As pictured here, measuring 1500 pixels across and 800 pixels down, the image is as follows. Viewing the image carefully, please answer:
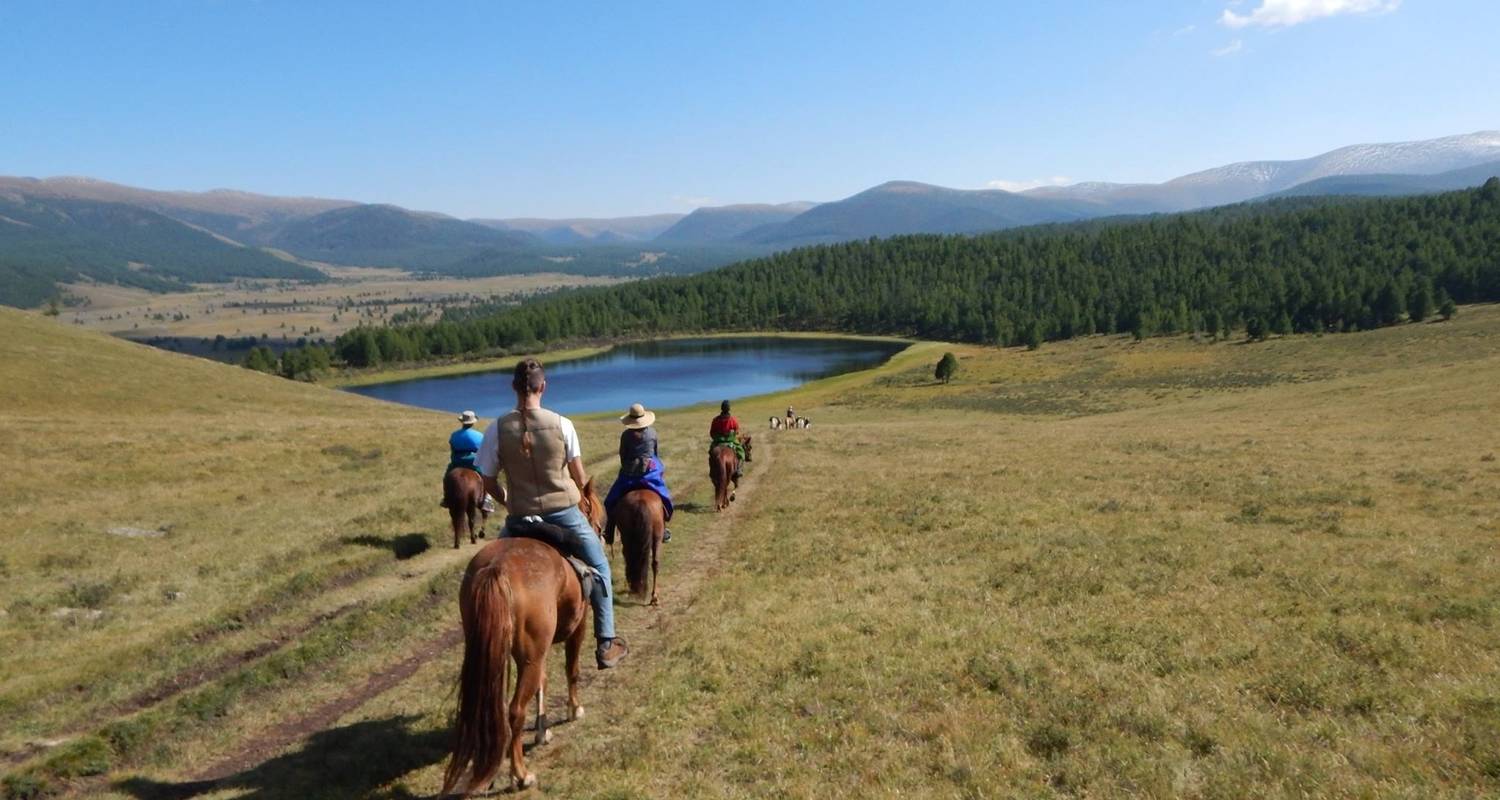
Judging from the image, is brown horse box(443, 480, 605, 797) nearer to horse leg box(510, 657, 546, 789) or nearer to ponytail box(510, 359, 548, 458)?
horse leg box(510, 657, 546, 789)

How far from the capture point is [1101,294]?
184 m

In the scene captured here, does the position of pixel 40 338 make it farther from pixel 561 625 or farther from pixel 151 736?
pixel 561 625

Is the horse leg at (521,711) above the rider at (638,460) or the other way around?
the other way around

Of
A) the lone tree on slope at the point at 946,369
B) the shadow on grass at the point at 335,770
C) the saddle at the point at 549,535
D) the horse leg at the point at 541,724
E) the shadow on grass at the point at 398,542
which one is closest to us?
the shadow on grass at the point at 335,770

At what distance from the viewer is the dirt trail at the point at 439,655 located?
9.50 meters

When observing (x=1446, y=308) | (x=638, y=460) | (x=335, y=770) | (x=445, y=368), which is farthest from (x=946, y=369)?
(x=445, y=368)

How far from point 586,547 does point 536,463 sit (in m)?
1.23

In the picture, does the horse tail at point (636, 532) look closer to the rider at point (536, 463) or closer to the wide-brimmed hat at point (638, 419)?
the wide-brimmed hat at point (638, 419)

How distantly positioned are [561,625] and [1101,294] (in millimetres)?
194934

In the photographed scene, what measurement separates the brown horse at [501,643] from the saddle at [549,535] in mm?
351

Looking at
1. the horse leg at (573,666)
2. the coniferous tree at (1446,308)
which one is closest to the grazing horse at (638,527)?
the horse leg at (573,666)

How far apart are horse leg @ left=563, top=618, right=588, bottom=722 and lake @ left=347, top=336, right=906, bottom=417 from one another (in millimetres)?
91741

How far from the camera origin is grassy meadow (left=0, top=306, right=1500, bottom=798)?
310 inches

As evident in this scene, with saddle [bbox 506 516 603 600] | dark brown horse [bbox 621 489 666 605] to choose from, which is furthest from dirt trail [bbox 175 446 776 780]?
saddle [bbox 506 516 603 600]
